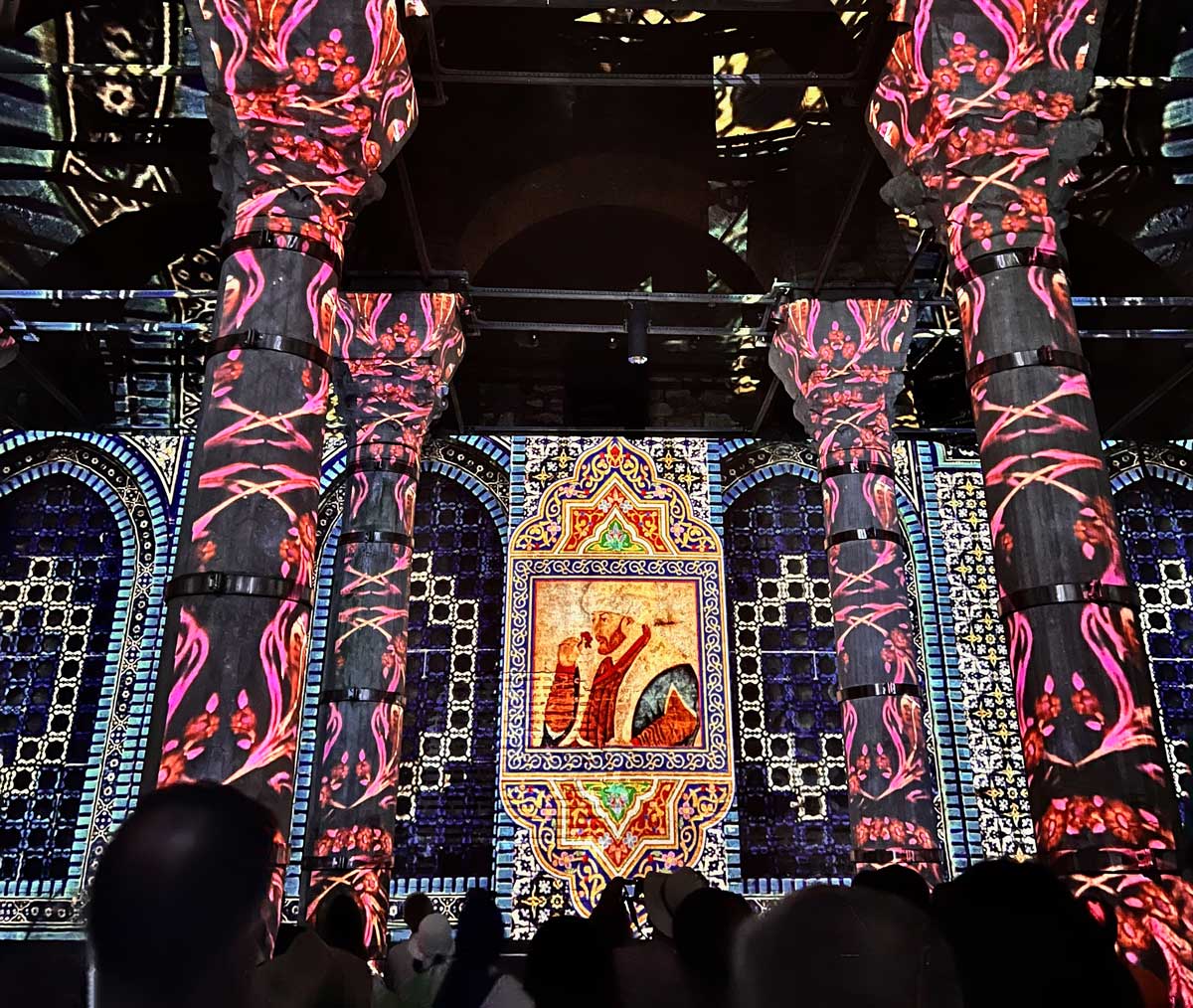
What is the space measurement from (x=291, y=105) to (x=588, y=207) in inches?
159

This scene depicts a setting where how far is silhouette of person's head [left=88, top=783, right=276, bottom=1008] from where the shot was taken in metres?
1.20

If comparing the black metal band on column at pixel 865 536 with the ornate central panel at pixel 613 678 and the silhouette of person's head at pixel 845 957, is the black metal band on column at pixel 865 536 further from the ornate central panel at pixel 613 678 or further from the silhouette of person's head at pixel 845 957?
the silhouette of person's head at pixel 845 957

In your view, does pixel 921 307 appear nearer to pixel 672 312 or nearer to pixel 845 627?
pixel 672 312

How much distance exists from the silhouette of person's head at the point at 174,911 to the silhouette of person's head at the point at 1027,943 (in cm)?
85

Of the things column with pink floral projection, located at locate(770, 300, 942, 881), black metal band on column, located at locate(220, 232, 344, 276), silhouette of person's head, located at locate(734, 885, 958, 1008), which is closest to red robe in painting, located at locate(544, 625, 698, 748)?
column with pink floral projection, located at locate(770, 300, 942, 881)

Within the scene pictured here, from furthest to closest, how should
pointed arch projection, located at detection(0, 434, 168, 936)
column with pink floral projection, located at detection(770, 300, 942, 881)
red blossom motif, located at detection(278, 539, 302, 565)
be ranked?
1. pointed arch projection, located at detection(0, 434, 168, 936)
2. column with pink floral projection, located at detection(770, 300, 942, 881)
3. red blossom motif, located at detection(278, 539, 302, 565)

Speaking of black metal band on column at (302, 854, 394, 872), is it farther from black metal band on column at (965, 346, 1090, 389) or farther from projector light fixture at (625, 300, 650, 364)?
black metal band on column at (965, 346, 1090, 389)

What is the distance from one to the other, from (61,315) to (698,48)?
6551mm

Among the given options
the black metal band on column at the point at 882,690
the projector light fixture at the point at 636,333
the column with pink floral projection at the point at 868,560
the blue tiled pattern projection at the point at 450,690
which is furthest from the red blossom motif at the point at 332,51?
the blue tiled pattern projection at the point at 450,690

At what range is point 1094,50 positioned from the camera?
15.7 ft

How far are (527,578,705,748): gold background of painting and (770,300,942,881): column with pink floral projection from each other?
2794mm

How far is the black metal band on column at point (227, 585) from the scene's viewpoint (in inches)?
159

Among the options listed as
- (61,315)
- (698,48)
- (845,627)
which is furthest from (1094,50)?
(61,315)

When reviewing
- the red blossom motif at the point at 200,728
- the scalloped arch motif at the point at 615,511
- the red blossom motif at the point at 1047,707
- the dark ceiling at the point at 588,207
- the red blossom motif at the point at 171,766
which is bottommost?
the red blossom motif at the point at 171,766
